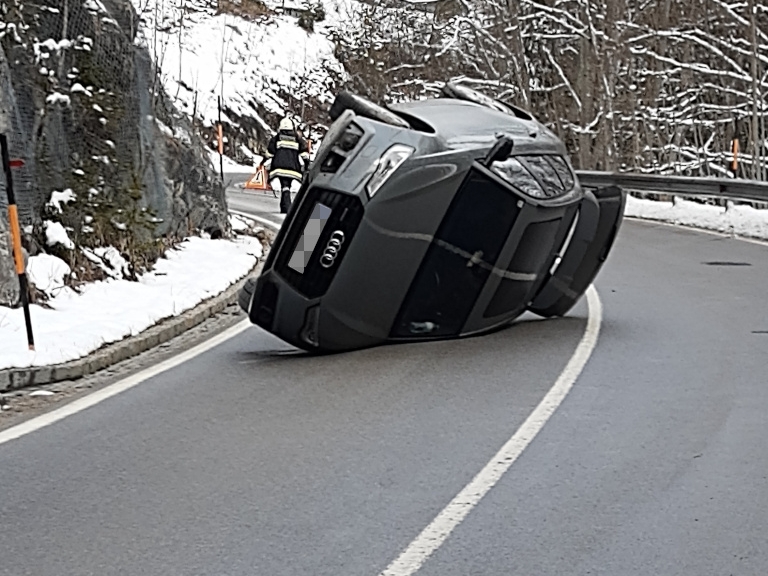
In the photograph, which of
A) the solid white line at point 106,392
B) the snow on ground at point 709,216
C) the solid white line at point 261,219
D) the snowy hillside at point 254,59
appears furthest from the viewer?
the snowy hillside at point 254,59

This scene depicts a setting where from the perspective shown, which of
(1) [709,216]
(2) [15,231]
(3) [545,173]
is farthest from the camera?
(1) [709,216]

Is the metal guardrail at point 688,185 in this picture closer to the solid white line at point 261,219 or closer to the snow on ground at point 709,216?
the snow on ground at point 709,216

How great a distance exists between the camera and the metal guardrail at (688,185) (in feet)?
69.7

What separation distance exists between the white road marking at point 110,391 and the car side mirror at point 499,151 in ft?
9.30

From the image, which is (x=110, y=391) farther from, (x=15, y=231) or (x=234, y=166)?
(x=234, y=166)

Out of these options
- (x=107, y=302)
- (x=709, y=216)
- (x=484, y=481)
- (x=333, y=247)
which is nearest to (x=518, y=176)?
(x=333, y=247)

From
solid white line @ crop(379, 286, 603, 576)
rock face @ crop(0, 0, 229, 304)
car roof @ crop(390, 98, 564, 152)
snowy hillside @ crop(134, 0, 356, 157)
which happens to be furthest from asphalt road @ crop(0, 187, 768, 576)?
snowy hillside @ crop(134, 0, 356, 157)

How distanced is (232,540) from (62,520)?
911 millimetres

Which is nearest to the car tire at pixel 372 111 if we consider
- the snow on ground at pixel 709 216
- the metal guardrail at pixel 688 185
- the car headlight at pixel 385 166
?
the car headlight at pixel 385 166

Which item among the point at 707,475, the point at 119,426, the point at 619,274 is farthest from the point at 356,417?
the point at 619,274

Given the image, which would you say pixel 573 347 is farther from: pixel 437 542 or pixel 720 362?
pixel 437 542

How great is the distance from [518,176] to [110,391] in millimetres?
3640

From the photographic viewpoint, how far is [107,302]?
41.3 feet

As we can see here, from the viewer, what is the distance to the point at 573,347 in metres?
10.2
